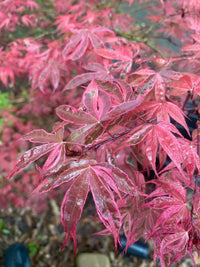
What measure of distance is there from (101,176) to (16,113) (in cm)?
164

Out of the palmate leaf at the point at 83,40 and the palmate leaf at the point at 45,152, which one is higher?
the palmate leaf at the point at 83,40

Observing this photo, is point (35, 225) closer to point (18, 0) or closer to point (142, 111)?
point (142, 111)

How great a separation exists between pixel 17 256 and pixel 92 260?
0.48 metres

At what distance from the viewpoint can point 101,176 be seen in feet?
1.63

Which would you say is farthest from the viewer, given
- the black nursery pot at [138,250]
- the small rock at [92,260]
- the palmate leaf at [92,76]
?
the small rock at [92,260]

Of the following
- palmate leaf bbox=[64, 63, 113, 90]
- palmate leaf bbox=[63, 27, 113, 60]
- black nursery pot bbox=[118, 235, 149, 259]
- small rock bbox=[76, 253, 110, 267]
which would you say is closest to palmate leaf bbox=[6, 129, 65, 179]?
palmate leaf bbox=[64, 63, 113, 90]

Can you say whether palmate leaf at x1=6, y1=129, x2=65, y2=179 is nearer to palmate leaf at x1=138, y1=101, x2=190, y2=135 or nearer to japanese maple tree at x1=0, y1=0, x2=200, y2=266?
japanese maple tree at x1=0, y1=0, x2=200, y2=266

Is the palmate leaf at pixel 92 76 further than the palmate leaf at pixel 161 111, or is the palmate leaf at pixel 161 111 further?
the palmate leaf at pixel 92 76

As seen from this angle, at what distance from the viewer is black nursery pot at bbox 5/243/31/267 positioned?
54.7 inches

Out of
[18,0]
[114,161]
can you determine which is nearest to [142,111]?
[114,161]

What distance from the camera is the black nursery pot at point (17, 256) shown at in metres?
1.39

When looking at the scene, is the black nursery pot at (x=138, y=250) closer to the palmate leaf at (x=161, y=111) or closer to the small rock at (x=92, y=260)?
the small rock at (x=92, y=260)

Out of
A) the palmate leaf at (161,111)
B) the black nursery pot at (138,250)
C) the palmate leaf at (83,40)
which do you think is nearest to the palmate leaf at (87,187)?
the palmate leaf at (161,111)

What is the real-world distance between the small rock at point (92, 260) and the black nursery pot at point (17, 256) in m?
0.32
